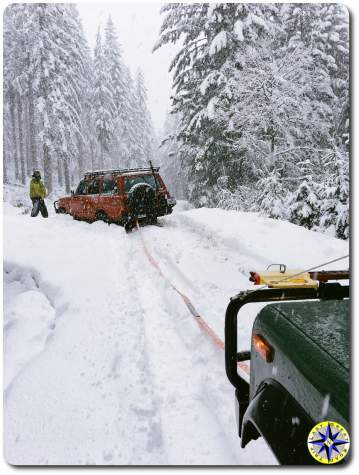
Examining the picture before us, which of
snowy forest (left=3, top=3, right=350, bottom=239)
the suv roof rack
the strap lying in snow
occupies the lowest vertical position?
the strap lying in snow

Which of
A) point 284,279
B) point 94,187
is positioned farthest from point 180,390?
point 94,187

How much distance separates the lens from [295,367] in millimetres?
1358

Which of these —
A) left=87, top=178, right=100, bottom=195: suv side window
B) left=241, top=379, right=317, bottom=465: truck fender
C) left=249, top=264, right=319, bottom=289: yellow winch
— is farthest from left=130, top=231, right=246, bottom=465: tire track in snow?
left=87, top=178, right=100, bottom=195: suv side window

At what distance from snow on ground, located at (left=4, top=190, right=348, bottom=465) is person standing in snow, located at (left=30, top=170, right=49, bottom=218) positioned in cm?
278

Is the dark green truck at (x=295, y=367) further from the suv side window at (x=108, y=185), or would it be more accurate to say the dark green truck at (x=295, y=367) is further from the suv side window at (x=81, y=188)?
the suv side window at (x=81, y=188)

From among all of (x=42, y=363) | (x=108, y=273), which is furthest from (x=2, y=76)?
(x=108, y=273)

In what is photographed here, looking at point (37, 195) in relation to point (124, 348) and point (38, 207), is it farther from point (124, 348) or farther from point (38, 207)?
point (124, 348)

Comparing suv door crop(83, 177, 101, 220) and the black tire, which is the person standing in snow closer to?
suv door crop(83, 177, 101, 220)

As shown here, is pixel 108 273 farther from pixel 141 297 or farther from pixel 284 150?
pixel 284 150

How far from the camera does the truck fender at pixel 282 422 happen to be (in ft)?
4.01

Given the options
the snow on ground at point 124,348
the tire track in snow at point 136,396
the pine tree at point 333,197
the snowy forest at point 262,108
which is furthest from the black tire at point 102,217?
the pine tree at point 333,197

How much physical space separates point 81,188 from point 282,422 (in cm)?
1134

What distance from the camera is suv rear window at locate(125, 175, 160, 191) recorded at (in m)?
10.3

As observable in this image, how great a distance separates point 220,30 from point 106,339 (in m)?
4.18
